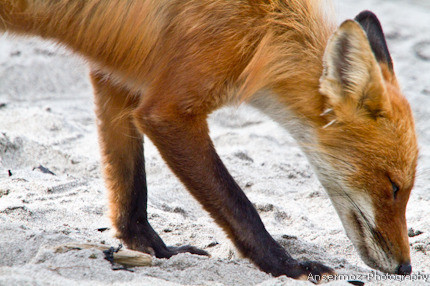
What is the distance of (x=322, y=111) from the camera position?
4.13m

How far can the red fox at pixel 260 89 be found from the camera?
386cm

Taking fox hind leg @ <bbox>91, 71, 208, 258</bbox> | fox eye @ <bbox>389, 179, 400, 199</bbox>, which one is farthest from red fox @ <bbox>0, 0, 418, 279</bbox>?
fox hind leg @ <bbox>91, 71, 208, 258</bbox>

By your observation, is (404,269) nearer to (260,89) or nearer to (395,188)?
(395,188)

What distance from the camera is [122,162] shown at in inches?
189

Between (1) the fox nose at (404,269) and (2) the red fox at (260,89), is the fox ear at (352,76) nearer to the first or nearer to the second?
(2) the red fox at (260,89)

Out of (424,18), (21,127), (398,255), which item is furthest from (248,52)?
(424,18)

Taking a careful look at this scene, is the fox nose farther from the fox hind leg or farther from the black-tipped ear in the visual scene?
the fox hind leg

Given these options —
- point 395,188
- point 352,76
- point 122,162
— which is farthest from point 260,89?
point 122,162

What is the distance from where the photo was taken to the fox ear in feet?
12.0

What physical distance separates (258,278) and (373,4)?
10.5 metres

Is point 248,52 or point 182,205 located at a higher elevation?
point 248,52

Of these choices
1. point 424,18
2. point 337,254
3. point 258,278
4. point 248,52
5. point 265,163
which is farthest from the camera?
point 424,18

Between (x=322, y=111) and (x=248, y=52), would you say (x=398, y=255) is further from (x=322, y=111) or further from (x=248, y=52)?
(x=248, y=52)

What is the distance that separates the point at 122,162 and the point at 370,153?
7.02 ft
